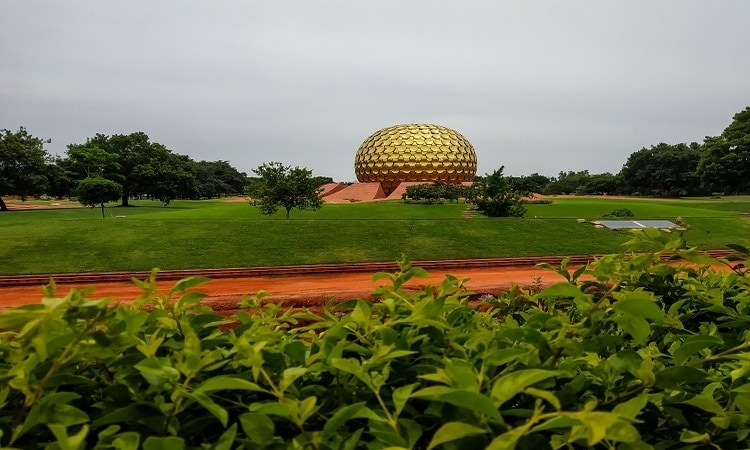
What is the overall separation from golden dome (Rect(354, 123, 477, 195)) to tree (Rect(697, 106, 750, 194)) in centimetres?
2643

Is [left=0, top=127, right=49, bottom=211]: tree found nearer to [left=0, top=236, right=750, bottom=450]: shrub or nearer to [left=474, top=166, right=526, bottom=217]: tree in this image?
[left=474, top=166, right=526, bottom=217]: tree

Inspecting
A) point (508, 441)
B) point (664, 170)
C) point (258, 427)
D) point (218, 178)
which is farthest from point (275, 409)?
point (218, 178)

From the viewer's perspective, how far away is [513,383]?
2.83 feet

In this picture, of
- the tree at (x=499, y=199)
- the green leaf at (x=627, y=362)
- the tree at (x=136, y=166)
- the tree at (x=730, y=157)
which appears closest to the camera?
the green leaf at (x=627, y=362)

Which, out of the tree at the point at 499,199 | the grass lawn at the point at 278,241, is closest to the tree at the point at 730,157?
the grass lawn at the point at 278,241

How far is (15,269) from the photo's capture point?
12.2m

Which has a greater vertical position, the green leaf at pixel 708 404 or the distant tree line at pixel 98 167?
the distant tree line at pixel 98 167

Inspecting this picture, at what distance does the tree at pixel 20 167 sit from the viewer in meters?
38.0

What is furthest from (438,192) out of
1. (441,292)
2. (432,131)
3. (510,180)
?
(441,292)

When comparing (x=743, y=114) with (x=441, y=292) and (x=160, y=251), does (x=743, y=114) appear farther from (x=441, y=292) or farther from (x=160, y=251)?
(x=441, y=292)

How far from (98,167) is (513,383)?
46972 mm

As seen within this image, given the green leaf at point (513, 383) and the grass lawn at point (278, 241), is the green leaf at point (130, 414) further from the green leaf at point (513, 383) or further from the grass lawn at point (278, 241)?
the grass lawn at point (278, 241)

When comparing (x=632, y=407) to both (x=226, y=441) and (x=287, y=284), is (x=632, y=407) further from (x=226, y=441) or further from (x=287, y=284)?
(x=287, y=284)

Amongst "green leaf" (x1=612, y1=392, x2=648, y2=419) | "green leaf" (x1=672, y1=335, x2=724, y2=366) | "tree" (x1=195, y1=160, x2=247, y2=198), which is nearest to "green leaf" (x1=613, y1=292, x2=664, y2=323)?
"green leaf" (x1=672, y1=335, x2=724, y2=366)
